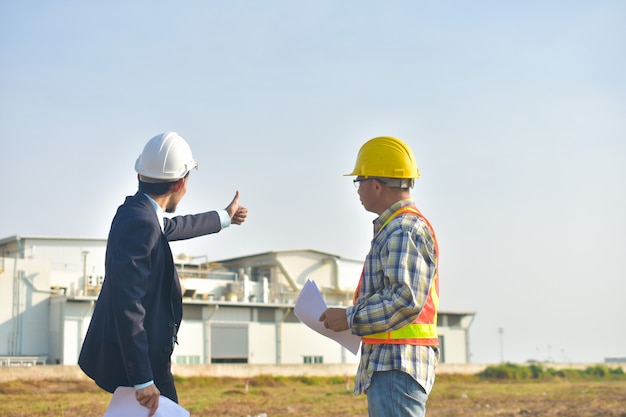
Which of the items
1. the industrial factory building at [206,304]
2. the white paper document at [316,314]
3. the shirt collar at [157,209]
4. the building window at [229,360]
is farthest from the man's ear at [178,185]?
the building window at [229,360]

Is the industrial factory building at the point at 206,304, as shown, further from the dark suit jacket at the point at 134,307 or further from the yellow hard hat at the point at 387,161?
the yellow hard hat at the point at 387,161

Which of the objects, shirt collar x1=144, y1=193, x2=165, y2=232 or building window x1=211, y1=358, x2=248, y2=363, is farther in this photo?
building window x1=211, y1=358, x2=248, y2=363

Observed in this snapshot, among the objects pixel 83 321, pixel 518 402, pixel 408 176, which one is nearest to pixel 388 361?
pixel 408 176

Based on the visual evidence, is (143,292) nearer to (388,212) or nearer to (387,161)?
(388,212)

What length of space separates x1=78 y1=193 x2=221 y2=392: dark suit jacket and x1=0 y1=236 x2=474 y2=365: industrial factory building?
3472 centimetres

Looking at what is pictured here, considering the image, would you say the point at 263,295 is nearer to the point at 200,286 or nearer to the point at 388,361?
the point at 200,286

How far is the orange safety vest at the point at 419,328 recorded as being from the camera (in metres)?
3.79

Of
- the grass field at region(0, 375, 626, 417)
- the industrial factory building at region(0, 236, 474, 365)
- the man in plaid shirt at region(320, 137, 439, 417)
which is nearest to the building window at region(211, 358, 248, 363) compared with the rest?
the industrial factory building at region(0, 236, 474, 365)

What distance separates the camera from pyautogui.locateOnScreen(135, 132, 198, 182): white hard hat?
13.9 feet

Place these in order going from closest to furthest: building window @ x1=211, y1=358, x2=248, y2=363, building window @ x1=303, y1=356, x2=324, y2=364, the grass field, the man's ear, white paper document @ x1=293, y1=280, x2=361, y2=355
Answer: white paper document @ x1=293, y1=280, x2=361, y2=355 → the man's ear → the grass field → building window @ x1=211, y1=358, x2=248, y2=363 → building window @ x1=303, y1=356, x2=324, y2=364

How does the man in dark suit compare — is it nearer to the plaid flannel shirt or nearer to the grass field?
the plaid flannel shirt

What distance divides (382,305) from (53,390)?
83.0ft

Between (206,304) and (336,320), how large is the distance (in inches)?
1527

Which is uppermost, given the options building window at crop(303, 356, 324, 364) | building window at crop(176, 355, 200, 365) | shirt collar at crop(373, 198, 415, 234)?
shirt collar at crop(373, 198, 415, 234)
